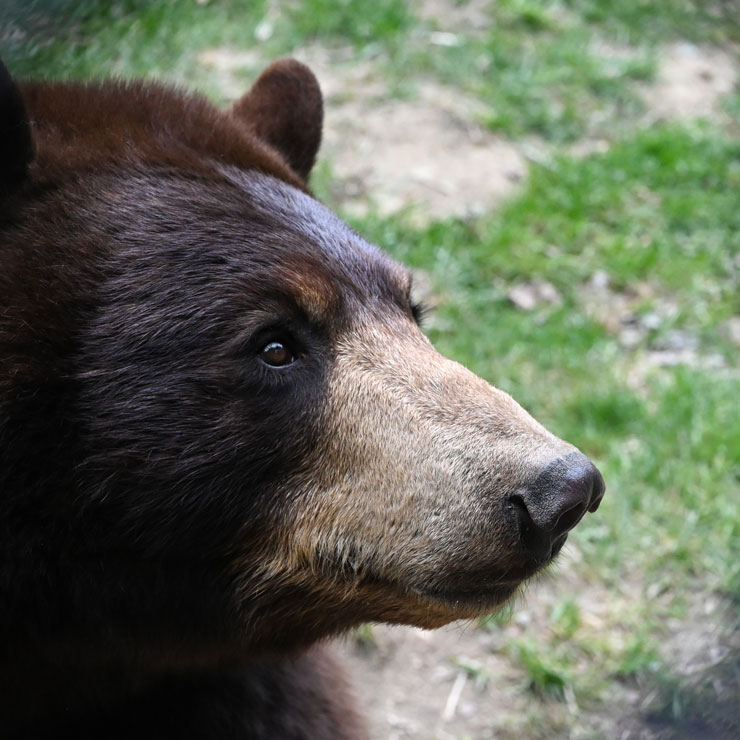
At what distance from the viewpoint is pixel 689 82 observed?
8992 mm

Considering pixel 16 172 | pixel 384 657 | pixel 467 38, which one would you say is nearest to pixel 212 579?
pixel 16 172

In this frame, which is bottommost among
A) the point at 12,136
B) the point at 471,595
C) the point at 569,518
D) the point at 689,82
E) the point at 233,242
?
the point at 689,82

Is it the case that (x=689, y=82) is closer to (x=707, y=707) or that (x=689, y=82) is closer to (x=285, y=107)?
(x=285, y=107)

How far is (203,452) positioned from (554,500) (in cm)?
88

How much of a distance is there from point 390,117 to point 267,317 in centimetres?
555

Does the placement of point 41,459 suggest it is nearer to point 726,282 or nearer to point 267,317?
point 267,317

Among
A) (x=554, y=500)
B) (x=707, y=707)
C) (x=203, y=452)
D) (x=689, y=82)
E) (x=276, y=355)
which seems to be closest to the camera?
(x=707, y=707)

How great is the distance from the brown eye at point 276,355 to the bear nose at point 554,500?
2.28 ft

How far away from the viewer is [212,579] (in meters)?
2.74

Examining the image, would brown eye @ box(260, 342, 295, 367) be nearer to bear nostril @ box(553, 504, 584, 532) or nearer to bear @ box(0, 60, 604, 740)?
bear @ box(0, 60, 604, 740)

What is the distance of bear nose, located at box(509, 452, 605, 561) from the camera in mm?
2494

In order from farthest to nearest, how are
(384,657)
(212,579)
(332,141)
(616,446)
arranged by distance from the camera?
(332,141)
(616,446)
(384,657)
(212,579)

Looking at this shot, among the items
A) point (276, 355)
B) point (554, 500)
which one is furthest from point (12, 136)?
point (554, 500)

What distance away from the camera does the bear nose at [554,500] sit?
2.49 metres
